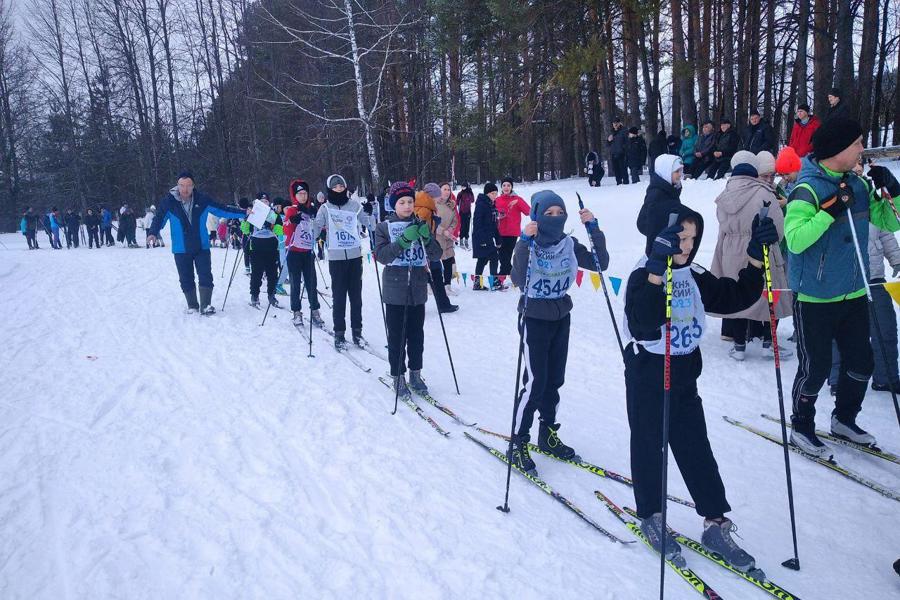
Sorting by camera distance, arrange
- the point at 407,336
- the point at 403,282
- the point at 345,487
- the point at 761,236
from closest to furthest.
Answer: the point at 761,236 → the point at 345,487 → the point at 403,282 → the point at 407,336

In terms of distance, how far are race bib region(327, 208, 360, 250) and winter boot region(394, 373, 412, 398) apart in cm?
198

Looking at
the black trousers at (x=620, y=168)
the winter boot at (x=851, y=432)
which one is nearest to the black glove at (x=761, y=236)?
the winter boot at (x=851, y=432)

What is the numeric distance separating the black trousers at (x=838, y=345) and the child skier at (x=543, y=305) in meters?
1.47

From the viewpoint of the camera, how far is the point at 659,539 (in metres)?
3.01

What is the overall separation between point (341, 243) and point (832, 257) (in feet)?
16.1

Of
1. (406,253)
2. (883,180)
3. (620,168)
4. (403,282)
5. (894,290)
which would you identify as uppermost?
(620,168)

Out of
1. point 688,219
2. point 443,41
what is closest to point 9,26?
point 443,41

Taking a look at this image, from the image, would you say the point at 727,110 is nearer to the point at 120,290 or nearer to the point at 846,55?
the point at 846,55

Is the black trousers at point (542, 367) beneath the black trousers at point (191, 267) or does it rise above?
beneath

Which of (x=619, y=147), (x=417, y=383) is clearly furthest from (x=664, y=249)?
(x=619, y=147)

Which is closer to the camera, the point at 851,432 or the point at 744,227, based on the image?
the point at 851,432

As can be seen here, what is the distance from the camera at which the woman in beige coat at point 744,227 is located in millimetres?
5633

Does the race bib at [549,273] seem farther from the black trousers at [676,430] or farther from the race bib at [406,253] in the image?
the race bib at [406,253]

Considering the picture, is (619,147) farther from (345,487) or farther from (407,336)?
(345,487)
